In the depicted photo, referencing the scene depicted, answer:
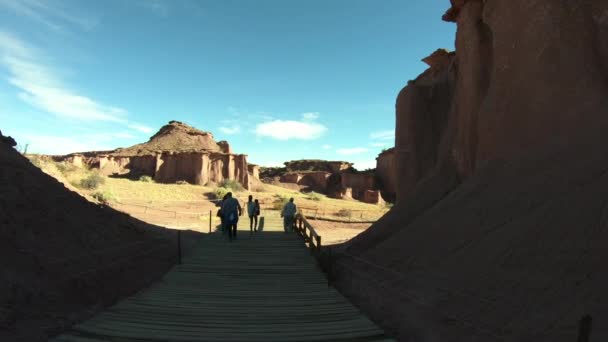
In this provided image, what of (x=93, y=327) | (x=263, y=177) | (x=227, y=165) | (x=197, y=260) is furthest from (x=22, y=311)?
(x=263, y=177)

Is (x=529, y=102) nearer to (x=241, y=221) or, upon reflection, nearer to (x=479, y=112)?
(x=479, y=112)

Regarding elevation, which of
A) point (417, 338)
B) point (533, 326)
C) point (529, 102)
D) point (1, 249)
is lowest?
point (417, 338)

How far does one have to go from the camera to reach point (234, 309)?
5.55 m

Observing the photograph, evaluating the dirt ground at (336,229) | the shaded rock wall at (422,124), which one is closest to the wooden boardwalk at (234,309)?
the shaded rock wall at (422,124)

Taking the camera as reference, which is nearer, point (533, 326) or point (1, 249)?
point (533, 326)

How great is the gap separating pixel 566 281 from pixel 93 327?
5.40 meters

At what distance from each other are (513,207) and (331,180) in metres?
57.5

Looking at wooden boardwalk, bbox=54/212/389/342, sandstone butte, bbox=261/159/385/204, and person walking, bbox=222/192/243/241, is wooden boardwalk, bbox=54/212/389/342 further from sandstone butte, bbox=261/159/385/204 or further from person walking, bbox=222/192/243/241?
sandstone butte, bbox=261/159/385/204

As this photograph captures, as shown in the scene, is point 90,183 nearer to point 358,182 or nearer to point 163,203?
point 163,203

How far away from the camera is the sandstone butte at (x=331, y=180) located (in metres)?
55.2

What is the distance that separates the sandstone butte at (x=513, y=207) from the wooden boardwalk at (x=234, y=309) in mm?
767

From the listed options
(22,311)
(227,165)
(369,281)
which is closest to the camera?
(22,311)

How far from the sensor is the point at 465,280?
509cm

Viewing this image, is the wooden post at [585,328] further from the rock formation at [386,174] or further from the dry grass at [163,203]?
the rock formation at [386,174]
